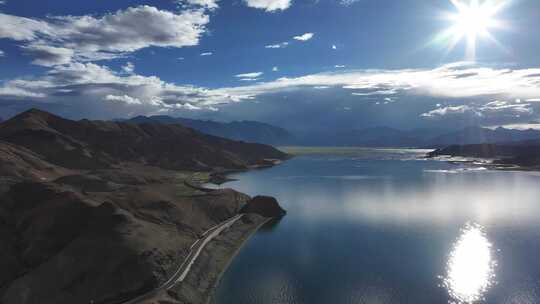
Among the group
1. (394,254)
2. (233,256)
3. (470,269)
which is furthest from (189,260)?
(470,269)

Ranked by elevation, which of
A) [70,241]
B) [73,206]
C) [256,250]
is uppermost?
[73,206]

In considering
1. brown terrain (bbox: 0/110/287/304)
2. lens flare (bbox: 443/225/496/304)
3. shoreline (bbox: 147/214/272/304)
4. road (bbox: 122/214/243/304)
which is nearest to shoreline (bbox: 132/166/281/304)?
shoreline (bbox: 147/214/272/304)

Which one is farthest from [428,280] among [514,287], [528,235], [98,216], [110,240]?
[98,216]

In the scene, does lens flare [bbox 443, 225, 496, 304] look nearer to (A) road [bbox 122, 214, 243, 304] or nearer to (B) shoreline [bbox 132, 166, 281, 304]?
(B) shoreline [bbox 132, 166, 281, 304]

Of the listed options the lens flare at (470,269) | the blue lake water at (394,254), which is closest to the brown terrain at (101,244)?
the blue lake water at (394,254)

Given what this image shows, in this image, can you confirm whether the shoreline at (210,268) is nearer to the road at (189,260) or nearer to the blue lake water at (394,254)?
the road at (189,260)

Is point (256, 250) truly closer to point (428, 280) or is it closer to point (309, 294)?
point (309, 294)

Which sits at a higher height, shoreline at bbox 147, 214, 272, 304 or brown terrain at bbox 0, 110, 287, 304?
brown terrain at bbox 0, 110, 287, 304
